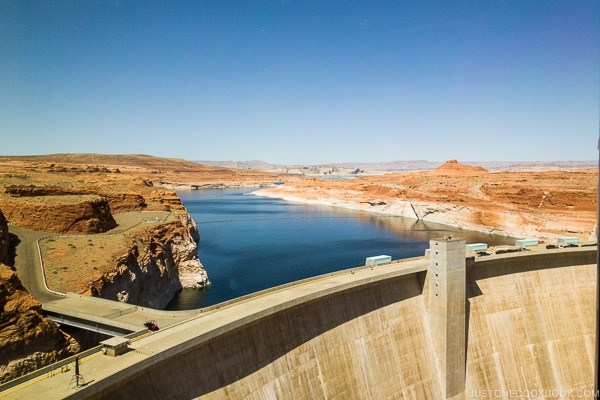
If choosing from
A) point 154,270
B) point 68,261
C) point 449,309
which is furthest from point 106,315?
point 449,309

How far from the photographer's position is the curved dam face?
17.1 metres

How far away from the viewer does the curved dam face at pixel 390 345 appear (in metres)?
17.1

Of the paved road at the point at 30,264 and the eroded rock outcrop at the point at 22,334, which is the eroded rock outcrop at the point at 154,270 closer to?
the paved road at the point at 30,264

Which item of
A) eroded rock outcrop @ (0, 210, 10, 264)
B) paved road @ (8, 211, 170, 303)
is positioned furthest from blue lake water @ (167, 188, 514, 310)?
eroded rock outcrop @ (0, 210, 10, 264)

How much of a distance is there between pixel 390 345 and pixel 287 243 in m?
47.9

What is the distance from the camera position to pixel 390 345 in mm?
24719

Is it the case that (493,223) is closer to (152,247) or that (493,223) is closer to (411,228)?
(411,228)

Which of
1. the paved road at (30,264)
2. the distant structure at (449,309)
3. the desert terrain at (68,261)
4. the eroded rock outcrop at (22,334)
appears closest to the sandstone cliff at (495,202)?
the distant structure at (449,309)

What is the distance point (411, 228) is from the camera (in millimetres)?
91562

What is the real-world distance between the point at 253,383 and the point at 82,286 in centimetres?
1642

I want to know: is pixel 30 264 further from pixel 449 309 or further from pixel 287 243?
pixel 287 243

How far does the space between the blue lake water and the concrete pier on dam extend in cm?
2056

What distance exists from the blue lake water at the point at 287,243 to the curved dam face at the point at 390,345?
2062cm

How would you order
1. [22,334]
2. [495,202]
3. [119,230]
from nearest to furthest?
[22,334] < [119,230] < [495,202]
